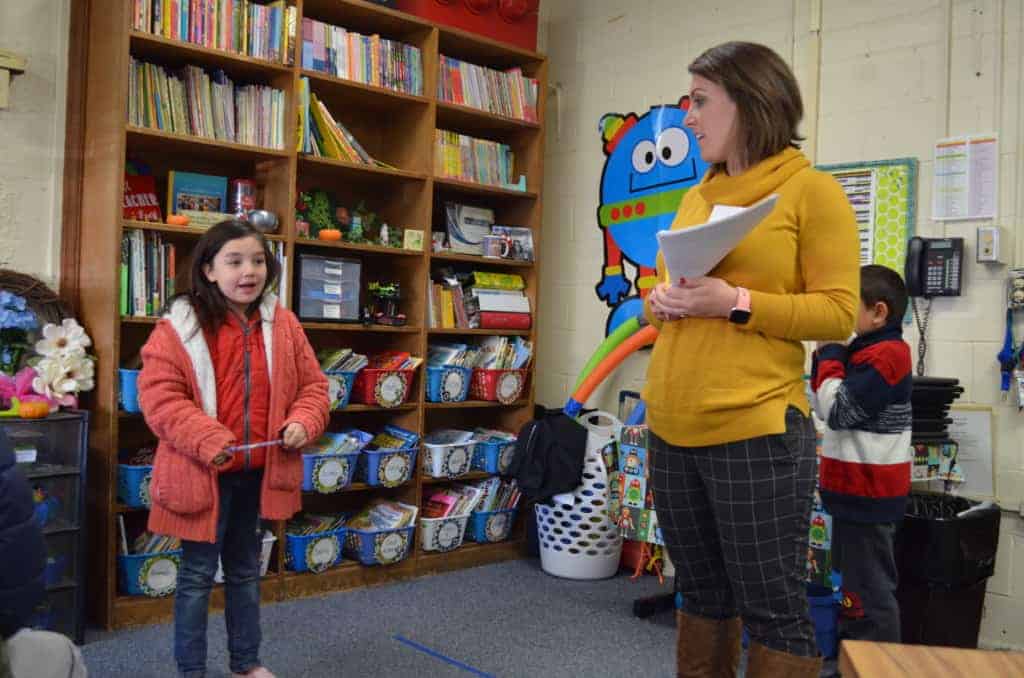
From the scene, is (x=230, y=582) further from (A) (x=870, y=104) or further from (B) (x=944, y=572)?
(A) (x=870, y=104)

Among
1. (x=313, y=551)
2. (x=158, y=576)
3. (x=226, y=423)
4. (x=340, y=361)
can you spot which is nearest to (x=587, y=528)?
(x=313, y=551)

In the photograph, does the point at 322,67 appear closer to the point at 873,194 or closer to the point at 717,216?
the point at 873,194

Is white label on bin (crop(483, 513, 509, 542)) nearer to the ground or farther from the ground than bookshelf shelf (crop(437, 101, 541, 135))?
nearer to the ground

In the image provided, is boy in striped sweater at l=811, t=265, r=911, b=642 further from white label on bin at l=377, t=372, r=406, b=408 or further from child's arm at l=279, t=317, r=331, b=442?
white label on bin at l=377, t=372, r=406, b=408

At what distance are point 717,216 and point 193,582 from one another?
156 cm

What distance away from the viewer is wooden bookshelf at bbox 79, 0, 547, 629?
2762mm

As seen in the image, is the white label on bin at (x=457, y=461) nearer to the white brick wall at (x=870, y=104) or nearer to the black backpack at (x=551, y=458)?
the black backpack at (x=551, y=458)

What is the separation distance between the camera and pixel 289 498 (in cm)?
224

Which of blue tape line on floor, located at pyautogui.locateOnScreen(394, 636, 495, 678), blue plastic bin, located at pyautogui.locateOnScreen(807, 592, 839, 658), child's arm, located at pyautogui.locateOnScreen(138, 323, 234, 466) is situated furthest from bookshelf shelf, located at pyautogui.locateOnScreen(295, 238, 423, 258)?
blue plastic bin, located at pyautogui.locateOnScreen(807, 592, 839, 658)

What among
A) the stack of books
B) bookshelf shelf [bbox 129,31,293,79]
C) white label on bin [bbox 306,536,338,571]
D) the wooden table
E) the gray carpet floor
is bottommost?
the gray carpet floor

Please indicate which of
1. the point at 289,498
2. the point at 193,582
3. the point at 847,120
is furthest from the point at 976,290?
the point at 193,582

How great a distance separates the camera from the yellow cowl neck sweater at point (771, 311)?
1.36 meters

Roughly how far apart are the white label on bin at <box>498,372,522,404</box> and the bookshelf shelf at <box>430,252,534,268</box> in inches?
18.1

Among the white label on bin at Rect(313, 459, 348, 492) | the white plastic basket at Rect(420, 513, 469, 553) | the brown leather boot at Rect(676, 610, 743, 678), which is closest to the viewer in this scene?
the brown leather boot at Rect(676, 610, 743, 678)
